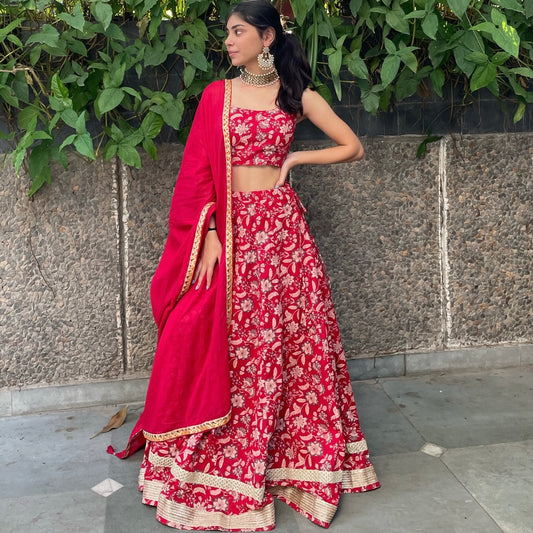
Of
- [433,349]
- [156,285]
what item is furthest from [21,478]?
[433,349]

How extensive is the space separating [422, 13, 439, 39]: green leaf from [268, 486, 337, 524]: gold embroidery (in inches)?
73.4

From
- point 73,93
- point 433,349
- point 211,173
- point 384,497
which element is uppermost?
point 73,93

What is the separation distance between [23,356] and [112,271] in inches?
22.5

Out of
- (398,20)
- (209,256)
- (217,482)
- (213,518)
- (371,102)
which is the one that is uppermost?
(398,20)

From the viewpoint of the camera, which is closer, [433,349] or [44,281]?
[44,281]

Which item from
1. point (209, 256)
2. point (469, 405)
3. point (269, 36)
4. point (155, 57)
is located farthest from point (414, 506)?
point (155, 57)

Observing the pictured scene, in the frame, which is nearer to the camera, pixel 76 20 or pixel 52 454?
pixel 76 20

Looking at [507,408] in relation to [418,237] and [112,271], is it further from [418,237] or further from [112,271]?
[112,271]

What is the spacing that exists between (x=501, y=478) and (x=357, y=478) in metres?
0.57

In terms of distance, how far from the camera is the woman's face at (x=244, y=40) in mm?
2734

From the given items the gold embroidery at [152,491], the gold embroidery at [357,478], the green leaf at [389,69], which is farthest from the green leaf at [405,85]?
the gold embroidery at [152,491]

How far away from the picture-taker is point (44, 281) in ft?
11.8

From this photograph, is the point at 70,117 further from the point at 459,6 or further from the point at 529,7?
the point at 529,7

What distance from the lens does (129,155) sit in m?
3.30
